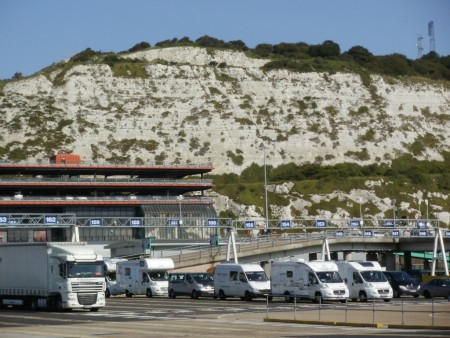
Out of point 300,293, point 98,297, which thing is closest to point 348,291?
point 300,293

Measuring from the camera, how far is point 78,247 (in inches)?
2221

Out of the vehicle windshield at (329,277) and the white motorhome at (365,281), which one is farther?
the white motorhome at (365,281)

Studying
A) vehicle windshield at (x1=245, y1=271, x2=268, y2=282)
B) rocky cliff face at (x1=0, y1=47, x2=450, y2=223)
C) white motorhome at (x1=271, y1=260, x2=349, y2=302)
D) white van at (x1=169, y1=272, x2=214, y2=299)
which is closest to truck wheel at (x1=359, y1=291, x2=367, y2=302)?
white motorhome at (x1=271, y1=260, x2=349, y2=302)

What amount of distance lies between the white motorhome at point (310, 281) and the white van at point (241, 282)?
7.59 ft

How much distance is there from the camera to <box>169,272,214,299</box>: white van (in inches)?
2835

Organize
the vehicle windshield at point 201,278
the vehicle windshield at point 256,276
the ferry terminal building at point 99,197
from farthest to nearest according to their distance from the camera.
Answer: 1. the ferry terminal building at point 99,197
2. the vehicle windshield at point 201,278
3. the vehicle windshield at point 256,276

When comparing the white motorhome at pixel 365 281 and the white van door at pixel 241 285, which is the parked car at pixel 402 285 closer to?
the white motorhome at pixel 365 281

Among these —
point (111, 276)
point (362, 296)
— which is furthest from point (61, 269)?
point (111, 276)

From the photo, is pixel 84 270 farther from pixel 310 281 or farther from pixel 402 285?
pixel 402 285

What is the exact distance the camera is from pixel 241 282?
222ft

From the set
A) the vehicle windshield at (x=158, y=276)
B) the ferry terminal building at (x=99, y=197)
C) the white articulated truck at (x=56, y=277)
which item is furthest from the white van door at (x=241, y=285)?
the ferry terminal building at (x=99, y=197)

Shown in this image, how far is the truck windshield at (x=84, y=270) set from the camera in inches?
2153

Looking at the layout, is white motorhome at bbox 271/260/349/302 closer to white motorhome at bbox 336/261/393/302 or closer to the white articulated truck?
white motorhome at bbox 336/261/393/302

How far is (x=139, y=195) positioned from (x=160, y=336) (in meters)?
108
